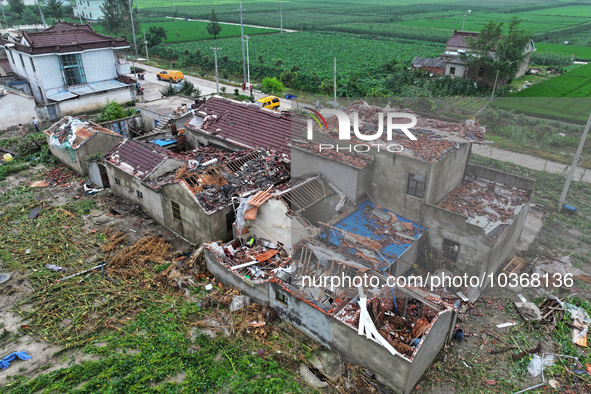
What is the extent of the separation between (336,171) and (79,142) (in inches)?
703

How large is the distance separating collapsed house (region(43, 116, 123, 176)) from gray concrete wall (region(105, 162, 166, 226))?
10.4ft

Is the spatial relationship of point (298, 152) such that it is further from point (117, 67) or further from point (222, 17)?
point (222, 17)

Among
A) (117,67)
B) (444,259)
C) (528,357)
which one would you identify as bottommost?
(528,357)


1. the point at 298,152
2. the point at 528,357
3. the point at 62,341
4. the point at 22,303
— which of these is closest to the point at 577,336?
the point at 528,357

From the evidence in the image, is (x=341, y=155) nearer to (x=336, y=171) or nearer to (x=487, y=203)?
(x=336, y=171)

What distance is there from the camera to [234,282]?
1595 centimetres

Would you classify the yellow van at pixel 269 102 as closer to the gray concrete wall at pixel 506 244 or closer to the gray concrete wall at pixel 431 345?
the gray concrete wall at pixel 506 244

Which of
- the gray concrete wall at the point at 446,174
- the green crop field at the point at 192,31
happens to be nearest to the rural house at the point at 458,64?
the gray concrete wall at the point at 446,174

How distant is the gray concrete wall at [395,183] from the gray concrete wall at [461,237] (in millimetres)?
729

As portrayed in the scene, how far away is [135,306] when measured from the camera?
1540cm

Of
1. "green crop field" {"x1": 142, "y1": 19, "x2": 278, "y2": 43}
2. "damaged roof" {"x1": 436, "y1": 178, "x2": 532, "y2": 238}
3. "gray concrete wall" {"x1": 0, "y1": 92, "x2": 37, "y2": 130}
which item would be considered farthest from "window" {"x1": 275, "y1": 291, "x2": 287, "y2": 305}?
"green crop field" {"x1": 142, "y1": 19, "x2": 278, "y2": 43}

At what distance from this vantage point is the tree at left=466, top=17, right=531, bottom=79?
4350 cm

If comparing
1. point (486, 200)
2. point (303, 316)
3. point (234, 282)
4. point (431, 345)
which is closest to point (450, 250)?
point (486, 200)

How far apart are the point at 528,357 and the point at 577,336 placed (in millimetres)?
2413
